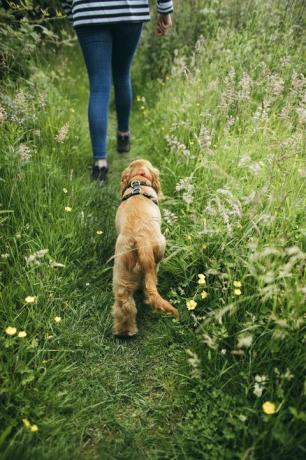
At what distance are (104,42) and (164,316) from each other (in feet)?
6.24

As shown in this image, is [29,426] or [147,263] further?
[147,263]

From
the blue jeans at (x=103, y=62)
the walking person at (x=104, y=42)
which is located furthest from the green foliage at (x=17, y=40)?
the blue jeans at (x=103, y=62)

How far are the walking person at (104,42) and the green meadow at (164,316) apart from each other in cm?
40

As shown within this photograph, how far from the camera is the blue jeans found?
2.66 meters

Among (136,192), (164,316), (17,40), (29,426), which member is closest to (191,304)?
(164,316)

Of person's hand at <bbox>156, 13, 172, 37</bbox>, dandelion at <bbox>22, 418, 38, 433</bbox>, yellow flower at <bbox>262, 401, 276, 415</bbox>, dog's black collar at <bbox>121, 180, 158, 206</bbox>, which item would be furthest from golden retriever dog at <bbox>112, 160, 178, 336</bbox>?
person's hand at <bbox>156, 13, 172, 37</bbox>

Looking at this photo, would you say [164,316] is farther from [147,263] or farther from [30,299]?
[30,299]

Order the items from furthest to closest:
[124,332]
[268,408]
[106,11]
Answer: [106,11] → [124,332] → [268,408]

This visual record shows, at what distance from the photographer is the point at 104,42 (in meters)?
2.67

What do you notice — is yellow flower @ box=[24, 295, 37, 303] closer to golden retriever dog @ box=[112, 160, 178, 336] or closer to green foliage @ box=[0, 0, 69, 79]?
golden retriever dog @ box=[112, 160, 178, 336]

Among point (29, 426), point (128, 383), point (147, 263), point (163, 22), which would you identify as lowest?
point (128, 383)

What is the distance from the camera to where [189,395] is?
1765mm

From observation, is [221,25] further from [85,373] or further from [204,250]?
[85,373]

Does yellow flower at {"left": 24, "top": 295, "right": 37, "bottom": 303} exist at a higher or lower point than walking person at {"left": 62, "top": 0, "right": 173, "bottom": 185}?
lower
